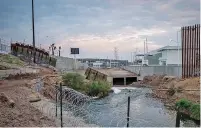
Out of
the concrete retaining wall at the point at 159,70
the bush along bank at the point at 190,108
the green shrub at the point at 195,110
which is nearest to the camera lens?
the green shrub at the point at 195,110

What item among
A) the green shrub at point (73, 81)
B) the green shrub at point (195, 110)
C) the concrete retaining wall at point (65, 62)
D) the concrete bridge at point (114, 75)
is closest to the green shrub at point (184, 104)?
the green shrub at point (195, 110)

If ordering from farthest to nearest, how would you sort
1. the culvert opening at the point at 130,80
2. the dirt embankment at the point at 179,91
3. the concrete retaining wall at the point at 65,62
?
1. the concrete retaining wall at the point at 65,62
2. the culvert opening at the point at 130,80
3. the dirt embankment at the point at 179,91

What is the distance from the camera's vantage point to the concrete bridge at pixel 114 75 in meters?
40.3

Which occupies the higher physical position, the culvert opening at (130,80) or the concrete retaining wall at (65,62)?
the concrete retaining wall at (65,62)

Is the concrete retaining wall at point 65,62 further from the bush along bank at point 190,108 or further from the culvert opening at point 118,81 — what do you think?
the bush along bank at point 190,108

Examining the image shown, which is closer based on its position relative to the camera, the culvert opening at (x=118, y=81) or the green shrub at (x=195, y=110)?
the green shrub at (x=195, y=110)

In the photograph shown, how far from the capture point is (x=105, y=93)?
29.1m

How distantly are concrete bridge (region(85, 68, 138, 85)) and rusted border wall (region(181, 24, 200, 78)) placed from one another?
9519 millimetres

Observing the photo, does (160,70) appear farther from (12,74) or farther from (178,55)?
(12,74)

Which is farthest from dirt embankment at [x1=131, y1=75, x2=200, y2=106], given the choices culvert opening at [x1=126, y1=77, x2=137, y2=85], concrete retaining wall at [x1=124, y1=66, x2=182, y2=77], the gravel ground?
the gravel ground

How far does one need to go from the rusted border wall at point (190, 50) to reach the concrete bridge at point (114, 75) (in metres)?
9.52

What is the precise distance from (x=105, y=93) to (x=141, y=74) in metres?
17.6

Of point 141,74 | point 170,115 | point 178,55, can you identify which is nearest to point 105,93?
point 170,115

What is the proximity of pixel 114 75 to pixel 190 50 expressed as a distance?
11028mm
